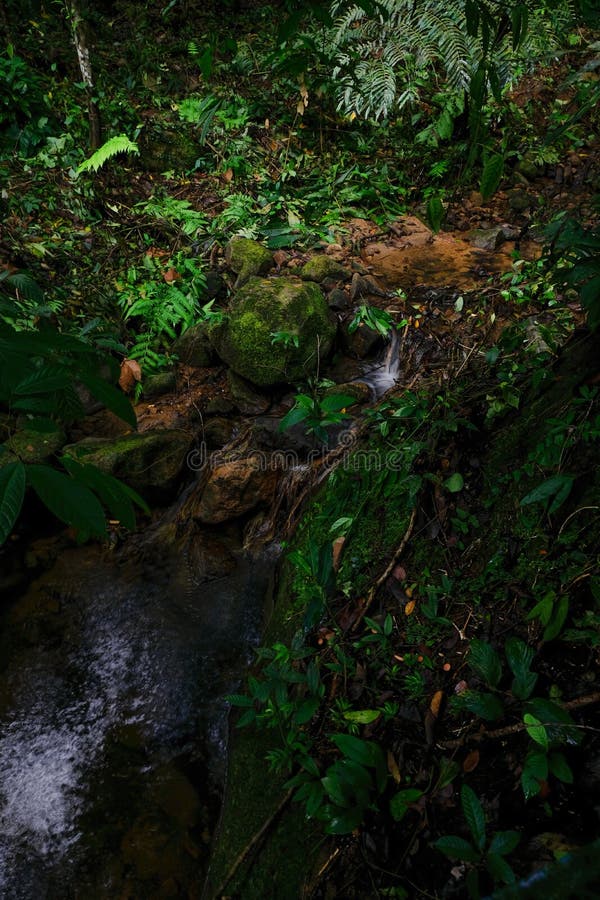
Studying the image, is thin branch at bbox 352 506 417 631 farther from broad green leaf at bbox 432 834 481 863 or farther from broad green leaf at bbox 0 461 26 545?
broad green leaf at bbox 0 461 26 545

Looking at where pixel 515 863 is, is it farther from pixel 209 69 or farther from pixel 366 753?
pixel 209 69

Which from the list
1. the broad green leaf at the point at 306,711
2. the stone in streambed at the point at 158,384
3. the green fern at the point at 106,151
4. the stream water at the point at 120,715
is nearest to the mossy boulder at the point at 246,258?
the stone in streambed at the point at 158,384

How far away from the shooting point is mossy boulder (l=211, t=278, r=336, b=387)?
5035 millimetres

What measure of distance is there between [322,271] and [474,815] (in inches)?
211

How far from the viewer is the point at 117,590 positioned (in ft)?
13.8

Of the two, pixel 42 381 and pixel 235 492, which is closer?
pixel 42 381

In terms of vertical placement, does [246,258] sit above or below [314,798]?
above

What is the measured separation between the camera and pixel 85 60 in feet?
21.6

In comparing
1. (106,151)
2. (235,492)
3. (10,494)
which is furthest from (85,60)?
(10,494)

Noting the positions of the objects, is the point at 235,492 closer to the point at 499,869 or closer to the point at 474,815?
the point at 474,815

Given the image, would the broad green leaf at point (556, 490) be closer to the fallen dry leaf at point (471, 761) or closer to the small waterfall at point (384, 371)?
the fallen dry leaf at point (471, 761)

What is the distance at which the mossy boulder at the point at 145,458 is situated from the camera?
4.51 m

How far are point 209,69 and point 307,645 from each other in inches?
87.2

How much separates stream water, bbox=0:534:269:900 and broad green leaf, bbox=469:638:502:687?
1893 millimetres
